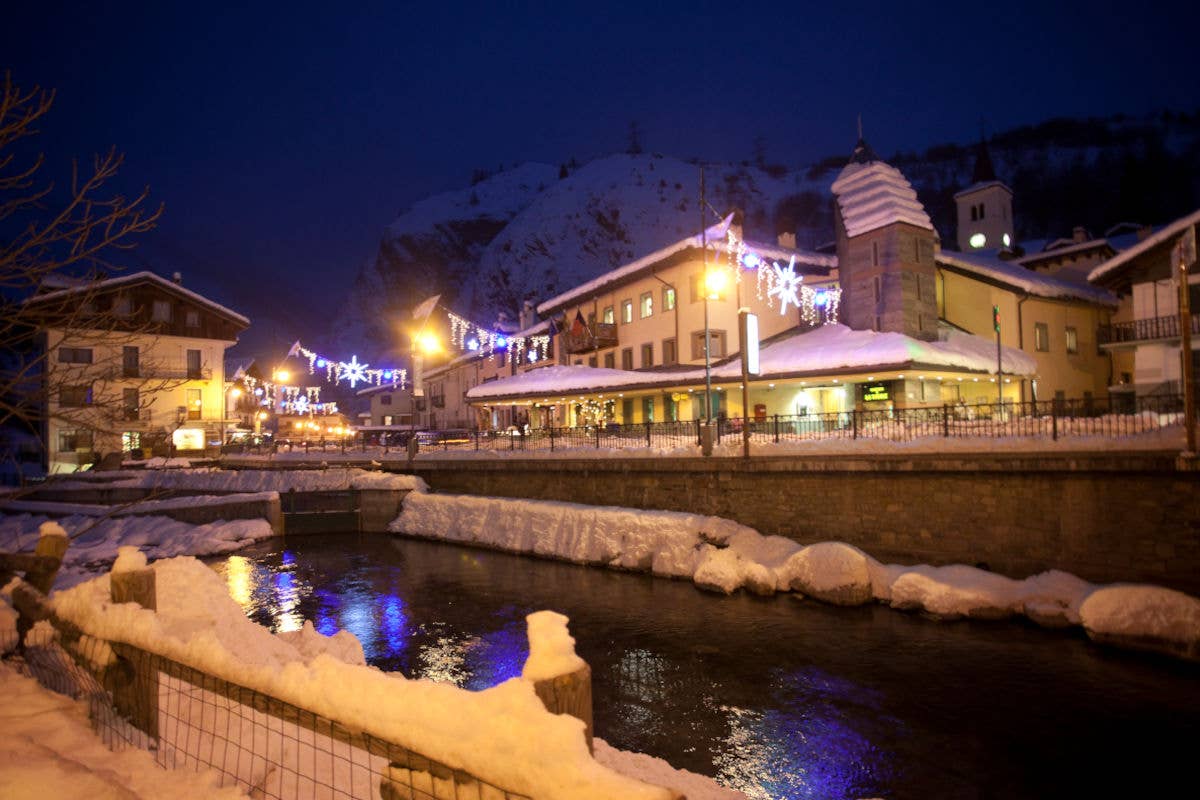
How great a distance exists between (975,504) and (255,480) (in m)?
32.1

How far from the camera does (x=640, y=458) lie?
23.3 metres

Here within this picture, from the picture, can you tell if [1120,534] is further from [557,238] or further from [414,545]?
[557,238]

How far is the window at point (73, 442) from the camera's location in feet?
135

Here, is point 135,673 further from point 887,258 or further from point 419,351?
point 419,351

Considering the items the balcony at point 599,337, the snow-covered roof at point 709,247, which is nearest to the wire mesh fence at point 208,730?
the snow-covered roof at point 709,247

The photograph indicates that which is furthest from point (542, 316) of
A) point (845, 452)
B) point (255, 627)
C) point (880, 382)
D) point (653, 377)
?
point (255, 627)

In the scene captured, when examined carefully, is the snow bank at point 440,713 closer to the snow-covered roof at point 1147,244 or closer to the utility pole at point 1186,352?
the utility pole at point 1186,352

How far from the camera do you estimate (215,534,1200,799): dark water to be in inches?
350

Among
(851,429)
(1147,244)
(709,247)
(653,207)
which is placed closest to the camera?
(851,429)

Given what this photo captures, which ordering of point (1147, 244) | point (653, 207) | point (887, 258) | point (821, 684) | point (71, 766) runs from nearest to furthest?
point (71, 766) → point (821, 684) → point (1147, 244) → point (887, 258) → point (653, 207)

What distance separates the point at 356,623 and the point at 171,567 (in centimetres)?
967

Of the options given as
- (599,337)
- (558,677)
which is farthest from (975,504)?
(599,337)

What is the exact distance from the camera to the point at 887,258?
98.9ft

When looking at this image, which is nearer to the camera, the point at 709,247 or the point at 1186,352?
the point at 1186,352
